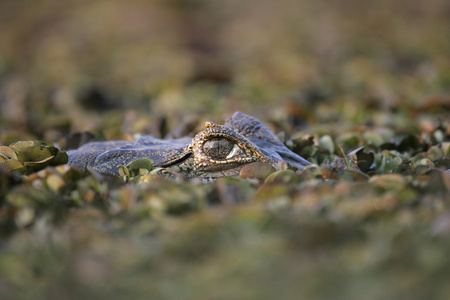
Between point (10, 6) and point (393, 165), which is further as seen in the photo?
point (10, 6)

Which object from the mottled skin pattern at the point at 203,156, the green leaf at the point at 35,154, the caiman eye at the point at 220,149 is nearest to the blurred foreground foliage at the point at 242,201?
the green leaf at the point at 35,154

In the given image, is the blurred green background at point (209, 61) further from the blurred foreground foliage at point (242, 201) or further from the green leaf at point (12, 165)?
the green leaf at point (12, 165)

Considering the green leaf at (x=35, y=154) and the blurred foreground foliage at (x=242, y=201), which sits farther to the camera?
the green leaf at (x=35, y=154)

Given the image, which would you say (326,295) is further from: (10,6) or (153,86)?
(10,6)

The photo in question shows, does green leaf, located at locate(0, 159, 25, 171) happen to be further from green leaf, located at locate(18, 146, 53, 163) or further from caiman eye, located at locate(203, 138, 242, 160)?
caiman eye, located at locate(203, 138, 242, 160)

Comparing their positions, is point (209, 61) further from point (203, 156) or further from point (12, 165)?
point (12, 165)

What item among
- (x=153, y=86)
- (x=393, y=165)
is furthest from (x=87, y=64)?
(x=393, y=165)

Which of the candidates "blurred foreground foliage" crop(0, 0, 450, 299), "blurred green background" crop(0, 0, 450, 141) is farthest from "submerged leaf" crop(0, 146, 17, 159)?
"blurred green background" crop(0, 0, 450, 141)

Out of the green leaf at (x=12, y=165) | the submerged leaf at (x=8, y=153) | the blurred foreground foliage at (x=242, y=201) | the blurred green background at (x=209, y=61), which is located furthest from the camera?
the blurred green background at (x=209, y=61)
